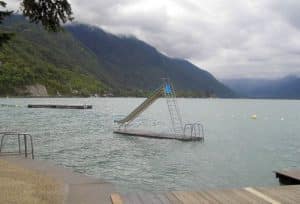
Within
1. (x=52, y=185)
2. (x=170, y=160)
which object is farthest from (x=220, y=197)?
(x=170, y=160)

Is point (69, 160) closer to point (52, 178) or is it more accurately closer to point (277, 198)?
point (52, 178)

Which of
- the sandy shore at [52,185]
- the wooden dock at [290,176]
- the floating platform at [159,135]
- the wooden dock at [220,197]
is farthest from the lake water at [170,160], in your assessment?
the wooden dock at [220,197]

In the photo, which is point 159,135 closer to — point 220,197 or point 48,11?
point 220,197

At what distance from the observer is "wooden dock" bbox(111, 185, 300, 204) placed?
32.4 feet

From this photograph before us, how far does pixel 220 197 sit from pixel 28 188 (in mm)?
5071

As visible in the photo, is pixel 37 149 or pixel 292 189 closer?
pixel 292 189

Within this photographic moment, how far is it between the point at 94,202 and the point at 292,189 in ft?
18.0

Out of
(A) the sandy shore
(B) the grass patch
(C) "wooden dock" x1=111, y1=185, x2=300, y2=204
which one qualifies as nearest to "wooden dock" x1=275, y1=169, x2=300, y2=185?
(C) "wooden dock" x1=111, y1=185, x2=300, y2=204

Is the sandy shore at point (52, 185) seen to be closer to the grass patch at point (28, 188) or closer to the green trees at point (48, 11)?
the grass patch at point (28, 188)

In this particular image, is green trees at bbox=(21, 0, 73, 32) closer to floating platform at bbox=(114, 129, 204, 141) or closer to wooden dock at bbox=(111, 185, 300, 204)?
wooden dock at bbox=(111, 185, 300, 204)

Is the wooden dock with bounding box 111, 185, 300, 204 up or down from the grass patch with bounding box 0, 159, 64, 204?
down

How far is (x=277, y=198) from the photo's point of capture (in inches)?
396

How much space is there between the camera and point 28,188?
10.7 m

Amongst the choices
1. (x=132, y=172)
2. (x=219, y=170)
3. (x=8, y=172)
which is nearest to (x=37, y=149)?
(x=132, y=172)
